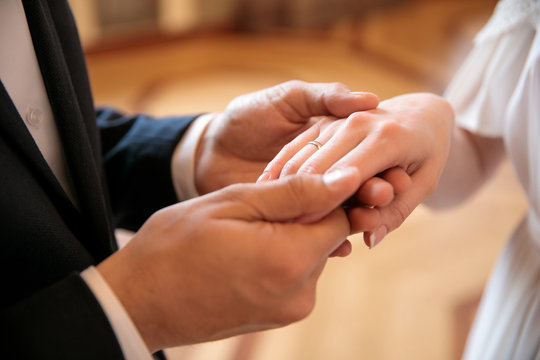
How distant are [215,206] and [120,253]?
0.13 m

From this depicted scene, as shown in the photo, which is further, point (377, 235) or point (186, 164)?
point (186, 164)

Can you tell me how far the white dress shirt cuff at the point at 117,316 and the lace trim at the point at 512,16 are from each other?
750 mm

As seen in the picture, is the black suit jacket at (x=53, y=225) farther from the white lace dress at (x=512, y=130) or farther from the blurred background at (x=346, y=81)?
the blurred background at (x=346, y=81)

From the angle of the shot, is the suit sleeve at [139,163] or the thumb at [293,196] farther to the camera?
the suit sleeve at [139,163]

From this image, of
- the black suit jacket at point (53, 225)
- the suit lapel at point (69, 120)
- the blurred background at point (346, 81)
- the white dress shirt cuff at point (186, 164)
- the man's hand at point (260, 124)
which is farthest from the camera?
the blurred background at point (346, 81)

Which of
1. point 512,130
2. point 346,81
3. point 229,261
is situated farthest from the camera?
point 346,81

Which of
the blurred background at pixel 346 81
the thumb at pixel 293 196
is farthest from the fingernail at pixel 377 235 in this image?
the blurred background at pixel 346 81

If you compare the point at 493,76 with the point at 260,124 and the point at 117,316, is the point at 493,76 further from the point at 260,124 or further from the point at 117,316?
the point at 117,316

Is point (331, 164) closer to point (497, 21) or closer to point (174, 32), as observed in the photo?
point (497, 21)

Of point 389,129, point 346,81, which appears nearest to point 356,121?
point 389,129

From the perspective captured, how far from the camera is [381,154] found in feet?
2.11

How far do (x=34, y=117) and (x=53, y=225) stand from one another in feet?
0.50

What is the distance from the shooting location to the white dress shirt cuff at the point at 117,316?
0.53 metres

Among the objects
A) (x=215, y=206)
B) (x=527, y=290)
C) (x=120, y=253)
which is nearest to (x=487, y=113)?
(x=527, y=290)
